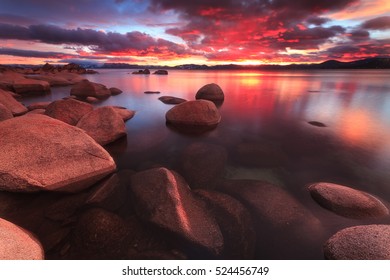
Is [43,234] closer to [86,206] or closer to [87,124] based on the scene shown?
[86,206]

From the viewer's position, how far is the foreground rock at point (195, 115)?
10.8 metres

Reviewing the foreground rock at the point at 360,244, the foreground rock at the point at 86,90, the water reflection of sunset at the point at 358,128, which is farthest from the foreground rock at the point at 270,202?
the foreground rock at the point at 86,90

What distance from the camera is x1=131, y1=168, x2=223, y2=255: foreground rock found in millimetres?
3717

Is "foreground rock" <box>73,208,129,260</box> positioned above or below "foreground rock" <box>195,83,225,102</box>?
below

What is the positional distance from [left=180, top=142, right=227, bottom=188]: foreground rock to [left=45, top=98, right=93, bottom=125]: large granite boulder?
534 centimetres

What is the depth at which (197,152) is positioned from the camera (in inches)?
302

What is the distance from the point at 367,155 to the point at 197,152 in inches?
258

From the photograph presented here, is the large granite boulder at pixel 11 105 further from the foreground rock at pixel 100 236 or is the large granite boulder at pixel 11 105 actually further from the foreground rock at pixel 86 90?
the foreground rock at pixel 100 236

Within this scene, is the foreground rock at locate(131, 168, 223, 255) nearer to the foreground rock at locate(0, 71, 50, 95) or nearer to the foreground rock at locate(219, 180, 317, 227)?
the foreground rock at locate(219, 180, 317, 227)

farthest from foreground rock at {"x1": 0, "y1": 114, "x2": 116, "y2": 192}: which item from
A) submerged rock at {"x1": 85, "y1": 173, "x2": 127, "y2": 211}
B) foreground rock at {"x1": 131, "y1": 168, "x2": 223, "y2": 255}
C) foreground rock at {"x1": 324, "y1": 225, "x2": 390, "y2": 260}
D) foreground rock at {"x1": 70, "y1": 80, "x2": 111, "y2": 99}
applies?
foreground rock at {"x1": 70, "y1": 80, "x2": 111, "y2": 99}

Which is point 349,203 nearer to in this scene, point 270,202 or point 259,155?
point 270,202

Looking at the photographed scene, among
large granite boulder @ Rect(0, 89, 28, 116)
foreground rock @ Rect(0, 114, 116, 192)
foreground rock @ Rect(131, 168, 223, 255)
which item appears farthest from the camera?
large granite boulder @ Rect(0, 89, 28, 116)

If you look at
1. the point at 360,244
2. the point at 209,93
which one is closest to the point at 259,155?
the point at 360,244
